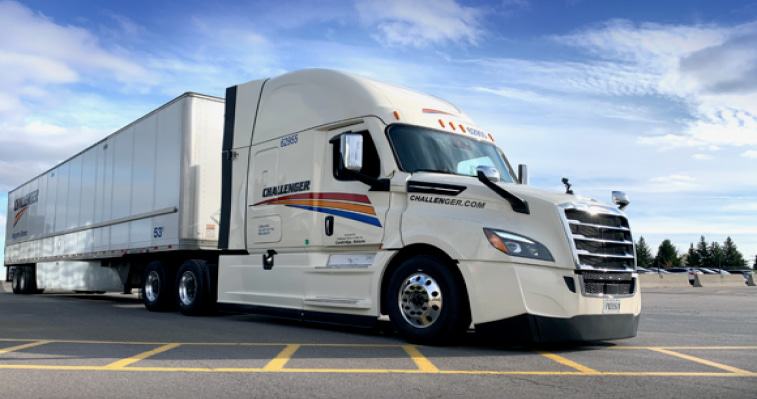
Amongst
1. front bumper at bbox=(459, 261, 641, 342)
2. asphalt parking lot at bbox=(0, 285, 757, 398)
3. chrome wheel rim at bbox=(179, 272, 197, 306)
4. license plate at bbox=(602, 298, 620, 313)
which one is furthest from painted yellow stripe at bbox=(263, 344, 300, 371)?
chrome wheel rim at bbox=(179, 272, 197, 306)

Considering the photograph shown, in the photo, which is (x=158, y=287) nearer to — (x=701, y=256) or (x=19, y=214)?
(x=19, y=214)

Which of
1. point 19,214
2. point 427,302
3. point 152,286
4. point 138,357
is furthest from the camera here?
point 19,214

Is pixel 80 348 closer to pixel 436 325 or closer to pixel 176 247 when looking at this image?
pixel 436 325

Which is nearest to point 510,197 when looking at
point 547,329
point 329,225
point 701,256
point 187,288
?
point 547,329

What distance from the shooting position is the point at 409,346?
7.25 metres

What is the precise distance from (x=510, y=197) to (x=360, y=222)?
83.1 inches

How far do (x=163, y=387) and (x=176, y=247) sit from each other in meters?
7.10

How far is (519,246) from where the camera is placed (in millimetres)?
6688

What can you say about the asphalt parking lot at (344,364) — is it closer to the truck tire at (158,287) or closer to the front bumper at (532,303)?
the front bumper at (532,303)

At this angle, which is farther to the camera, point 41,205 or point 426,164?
point 41,205

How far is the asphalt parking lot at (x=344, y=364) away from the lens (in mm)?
4867

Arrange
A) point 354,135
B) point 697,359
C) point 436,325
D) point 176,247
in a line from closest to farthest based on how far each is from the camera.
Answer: point 697,359
point 436,325
point 354,135
point 176,247

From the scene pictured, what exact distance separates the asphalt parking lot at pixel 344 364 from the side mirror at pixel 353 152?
2.08 m

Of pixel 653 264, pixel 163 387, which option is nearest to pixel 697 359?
pixel 163 387
